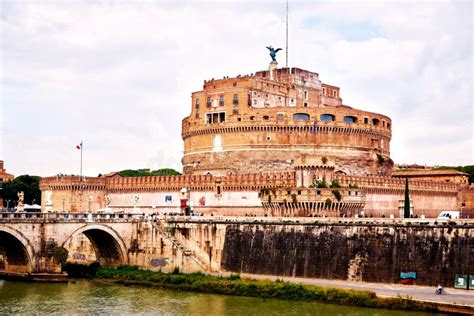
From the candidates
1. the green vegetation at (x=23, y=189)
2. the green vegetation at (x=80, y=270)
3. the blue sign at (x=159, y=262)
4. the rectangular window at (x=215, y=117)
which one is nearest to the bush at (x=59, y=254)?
the green vegetation at (x=80, y=270)

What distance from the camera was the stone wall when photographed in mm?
37438

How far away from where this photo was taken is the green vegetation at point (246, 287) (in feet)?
114

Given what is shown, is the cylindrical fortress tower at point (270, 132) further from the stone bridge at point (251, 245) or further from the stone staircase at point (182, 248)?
the stone staircase at point (182, 248)

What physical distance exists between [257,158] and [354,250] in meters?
26.8

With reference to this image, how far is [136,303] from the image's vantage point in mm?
37906

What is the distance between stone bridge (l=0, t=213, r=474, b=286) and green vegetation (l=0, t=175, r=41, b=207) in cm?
2743

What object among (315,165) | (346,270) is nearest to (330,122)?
(315,165)

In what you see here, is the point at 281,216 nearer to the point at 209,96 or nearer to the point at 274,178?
the point at 274,178

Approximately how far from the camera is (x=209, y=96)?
7012 centimetres

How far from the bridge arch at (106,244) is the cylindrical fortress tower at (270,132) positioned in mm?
18687

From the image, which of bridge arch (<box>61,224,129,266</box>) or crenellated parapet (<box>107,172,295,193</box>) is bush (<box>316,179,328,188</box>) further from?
bridge arch (<box>61,224,129,266</box>)

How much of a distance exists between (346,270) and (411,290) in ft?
14.7

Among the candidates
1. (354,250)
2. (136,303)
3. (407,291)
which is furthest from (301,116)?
(136,303)

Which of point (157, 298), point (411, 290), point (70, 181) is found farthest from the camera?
point (70, 181)
